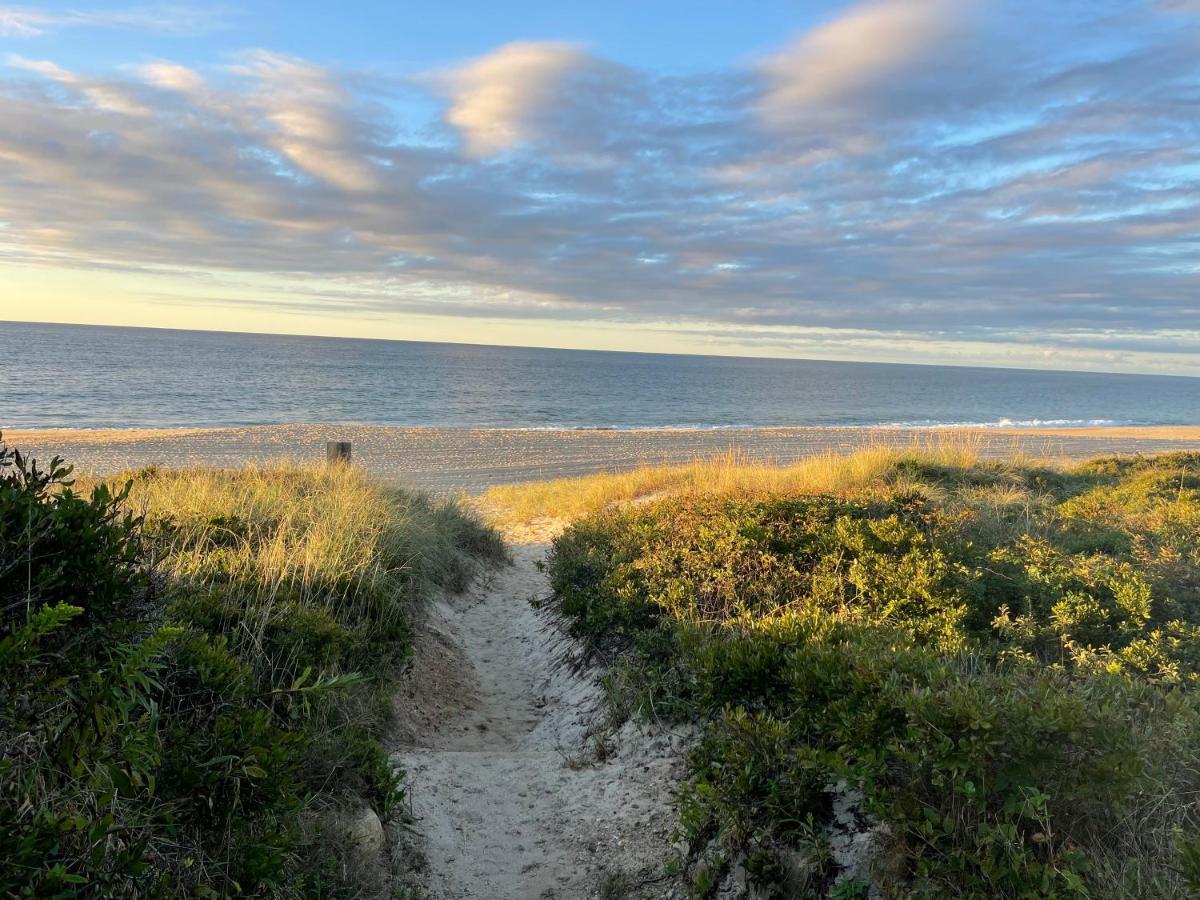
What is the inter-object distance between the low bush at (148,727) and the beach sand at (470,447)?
41.7 ft

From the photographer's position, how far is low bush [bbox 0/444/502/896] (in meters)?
2.19

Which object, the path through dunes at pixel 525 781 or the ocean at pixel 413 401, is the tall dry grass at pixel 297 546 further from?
the ocean at pixel 413 401

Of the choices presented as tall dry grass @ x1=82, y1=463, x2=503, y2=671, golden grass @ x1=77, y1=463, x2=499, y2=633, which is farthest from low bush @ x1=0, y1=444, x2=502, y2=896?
golden grass @ x1=77, y1=463, x2=499, y2=633

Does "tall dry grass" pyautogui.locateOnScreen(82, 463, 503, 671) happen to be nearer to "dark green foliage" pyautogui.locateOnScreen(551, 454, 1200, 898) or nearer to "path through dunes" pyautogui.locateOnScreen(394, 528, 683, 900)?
"path through dunes" pyautogui.locateOnScreen(394, 528, 683, 900)

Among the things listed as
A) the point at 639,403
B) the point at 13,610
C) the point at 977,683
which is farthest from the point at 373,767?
the point at 639,403

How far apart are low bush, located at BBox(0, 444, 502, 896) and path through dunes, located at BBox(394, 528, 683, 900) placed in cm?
47

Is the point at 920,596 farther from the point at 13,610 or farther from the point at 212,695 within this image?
the point at 13,610

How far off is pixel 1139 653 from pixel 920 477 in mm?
9247

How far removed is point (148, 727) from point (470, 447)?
82.0ft

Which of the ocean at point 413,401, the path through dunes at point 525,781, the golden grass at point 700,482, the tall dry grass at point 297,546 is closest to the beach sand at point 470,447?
the golden grass at point 700,482

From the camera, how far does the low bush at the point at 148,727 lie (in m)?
2.19

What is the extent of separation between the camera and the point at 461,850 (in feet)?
14.0

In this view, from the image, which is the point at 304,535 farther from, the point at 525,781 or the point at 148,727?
the point at 148,727

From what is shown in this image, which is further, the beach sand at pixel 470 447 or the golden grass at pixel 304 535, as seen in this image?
the beach sand at pixel 470 447
